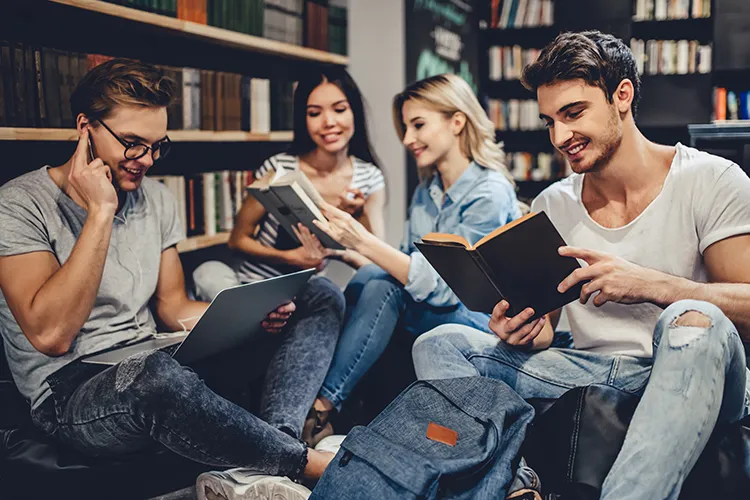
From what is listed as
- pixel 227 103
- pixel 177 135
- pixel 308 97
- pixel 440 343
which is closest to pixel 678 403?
pixel 440 343

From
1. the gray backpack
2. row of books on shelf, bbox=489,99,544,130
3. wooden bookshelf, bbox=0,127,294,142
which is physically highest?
row of books on shelf, bbox=489,99,544,130

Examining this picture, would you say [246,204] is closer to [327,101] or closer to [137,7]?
[327,101]

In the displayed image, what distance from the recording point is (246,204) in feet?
8.54

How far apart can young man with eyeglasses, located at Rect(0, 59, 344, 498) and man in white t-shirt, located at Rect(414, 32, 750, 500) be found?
1.22ft

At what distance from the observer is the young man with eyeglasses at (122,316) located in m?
1.49

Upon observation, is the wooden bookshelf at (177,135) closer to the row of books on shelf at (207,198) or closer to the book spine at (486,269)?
the row of books on shelf at (207,198)

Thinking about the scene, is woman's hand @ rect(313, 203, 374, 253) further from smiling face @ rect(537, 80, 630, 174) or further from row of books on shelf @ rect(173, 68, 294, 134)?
row of books on shelf @ rect(173, 68, 294, 134)

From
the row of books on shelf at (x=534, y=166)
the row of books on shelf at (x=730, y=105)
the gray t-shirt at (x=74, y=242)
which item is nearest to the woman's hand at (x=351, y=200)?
the gray t-shirt at (x=74, y=242)

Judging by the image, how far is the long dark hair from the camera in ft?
8.77

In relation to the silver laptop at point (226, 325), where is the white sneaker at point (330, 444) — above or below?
below

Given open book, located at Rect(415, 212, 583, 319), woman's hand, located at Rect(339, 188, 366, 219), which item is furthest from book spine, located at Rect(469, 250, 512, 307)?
woman's hand, located at Rect(339, 188, 366, 219)

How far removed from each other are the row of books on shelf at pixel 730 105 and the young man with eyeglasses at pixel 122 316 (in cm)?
346

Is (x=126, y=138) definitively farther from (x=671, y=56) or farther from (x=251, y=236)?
(x=671, y=56)

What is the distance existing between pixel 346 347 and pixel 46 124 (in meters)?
1.00
